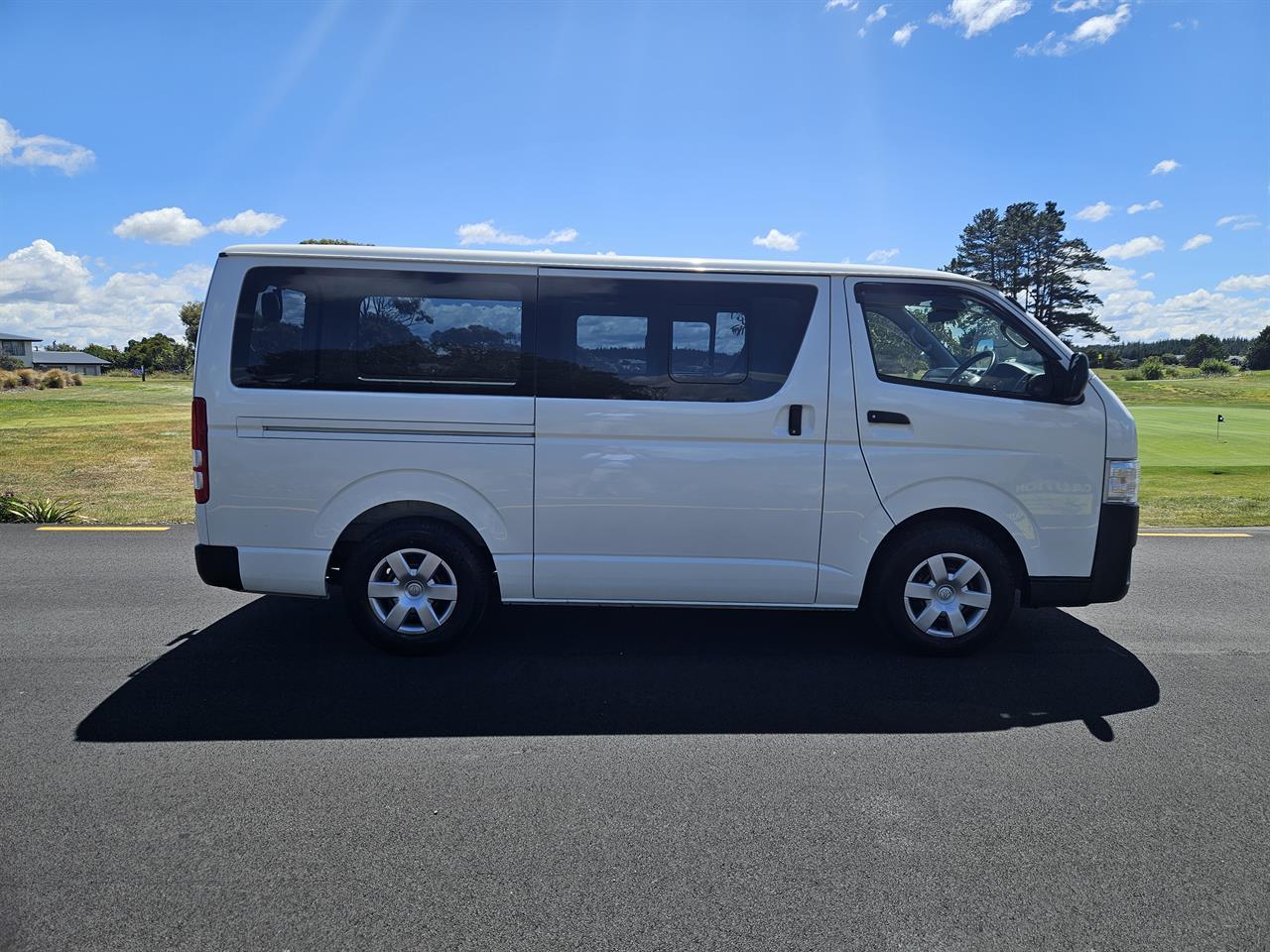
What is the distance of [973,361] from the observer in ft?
15.9

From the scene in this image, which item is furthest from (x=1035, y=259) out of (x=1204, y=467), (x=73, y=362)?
(x=73, y=362)

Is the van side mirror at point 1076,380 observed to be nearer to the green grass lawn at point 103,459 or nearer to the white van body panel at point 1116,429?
the white van body panel at point 1116,429

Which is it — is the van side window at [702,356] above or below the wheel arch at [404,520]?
above

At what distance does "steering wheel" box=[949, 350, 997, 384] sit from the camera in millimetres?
4812

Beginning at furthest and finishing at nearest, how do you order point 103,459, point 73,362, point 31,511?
point 73,362 < point 103,459 < point 31,511

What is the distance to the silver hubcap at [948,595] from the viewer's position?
15.8 ft

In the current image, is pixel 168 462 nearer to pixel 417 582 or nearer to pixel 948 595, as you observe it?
pixel 417 582

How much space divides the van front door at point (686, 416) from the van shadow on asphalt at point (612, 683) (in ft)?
2.13

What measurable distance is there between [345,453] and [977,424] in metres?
3.53

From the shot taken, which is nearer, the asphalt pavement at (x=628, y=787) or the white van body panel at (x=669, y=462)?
the asphalt pavement at (x=628, y=787)

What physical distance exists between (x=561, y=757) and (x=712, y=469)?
1.82 meters

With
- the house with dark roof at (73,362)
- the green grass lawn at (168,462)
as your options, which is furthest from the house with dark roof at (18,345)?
the green grass lawn at (168,462)

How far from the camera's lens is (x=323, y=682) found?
14.7 feet

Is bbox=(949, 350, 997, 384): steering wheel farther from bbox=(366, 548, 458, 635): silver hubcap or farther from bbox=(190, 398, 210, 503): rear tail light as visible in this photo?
bbox=(190, 398, 210, 503): rear tail light
